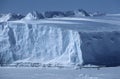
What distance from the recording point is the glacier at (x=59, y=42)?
102 ft

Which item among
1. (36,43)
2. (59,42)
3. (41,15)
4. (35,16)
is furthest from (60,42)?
(41,15)

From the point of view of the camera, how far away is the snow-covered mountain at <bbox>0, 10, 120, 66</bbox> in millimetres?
30984

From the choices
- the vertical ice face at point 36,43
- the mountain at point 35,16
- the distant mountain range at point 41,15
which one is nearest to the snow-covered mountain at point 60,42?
the vertical ice face at point 36,43

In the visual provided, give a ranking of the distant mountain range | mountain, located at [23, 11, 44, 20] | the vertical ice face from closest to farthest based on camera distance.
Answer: the vertical ice face < mountain, located at [23, 11, 44, 20] < the distant mountain range

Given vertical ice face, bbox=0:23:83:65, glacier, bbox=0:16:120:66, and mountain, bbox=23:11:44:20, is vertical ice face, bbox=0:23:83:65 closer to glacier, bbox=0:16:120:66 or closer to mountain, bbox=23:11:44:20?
glacier, bbox=0:16:120:66

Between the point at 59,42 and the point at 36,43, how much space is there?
1.85 metres

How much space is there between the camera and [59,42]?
105ft

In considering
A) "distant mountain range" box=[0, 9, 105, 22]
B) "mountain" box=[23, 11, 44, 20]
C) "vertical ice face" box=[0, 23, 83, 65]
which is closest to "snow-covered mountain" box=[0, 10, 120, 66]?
"vertical ice face" box=[0, 23, 83, 65]

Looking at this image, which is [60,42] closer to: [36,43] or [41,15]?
[36,43]

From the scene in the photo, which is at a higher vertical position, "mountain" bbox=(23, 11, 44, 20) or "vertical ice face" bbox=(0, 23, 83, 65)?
"mountain" bbox=(23, 11, 44, 20)

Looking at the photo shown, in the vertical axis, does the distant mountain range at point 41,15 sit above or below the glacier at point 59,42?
above

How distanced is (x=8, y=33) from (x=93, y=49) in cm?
672

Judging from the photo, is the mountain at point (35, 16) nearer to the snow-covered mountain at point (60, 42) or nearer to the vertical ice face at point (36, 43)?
the snow-covered mountain at point (60, 42)

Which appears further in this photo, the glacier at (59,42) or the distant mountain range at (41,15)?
the distant mountain range at (41,15)
